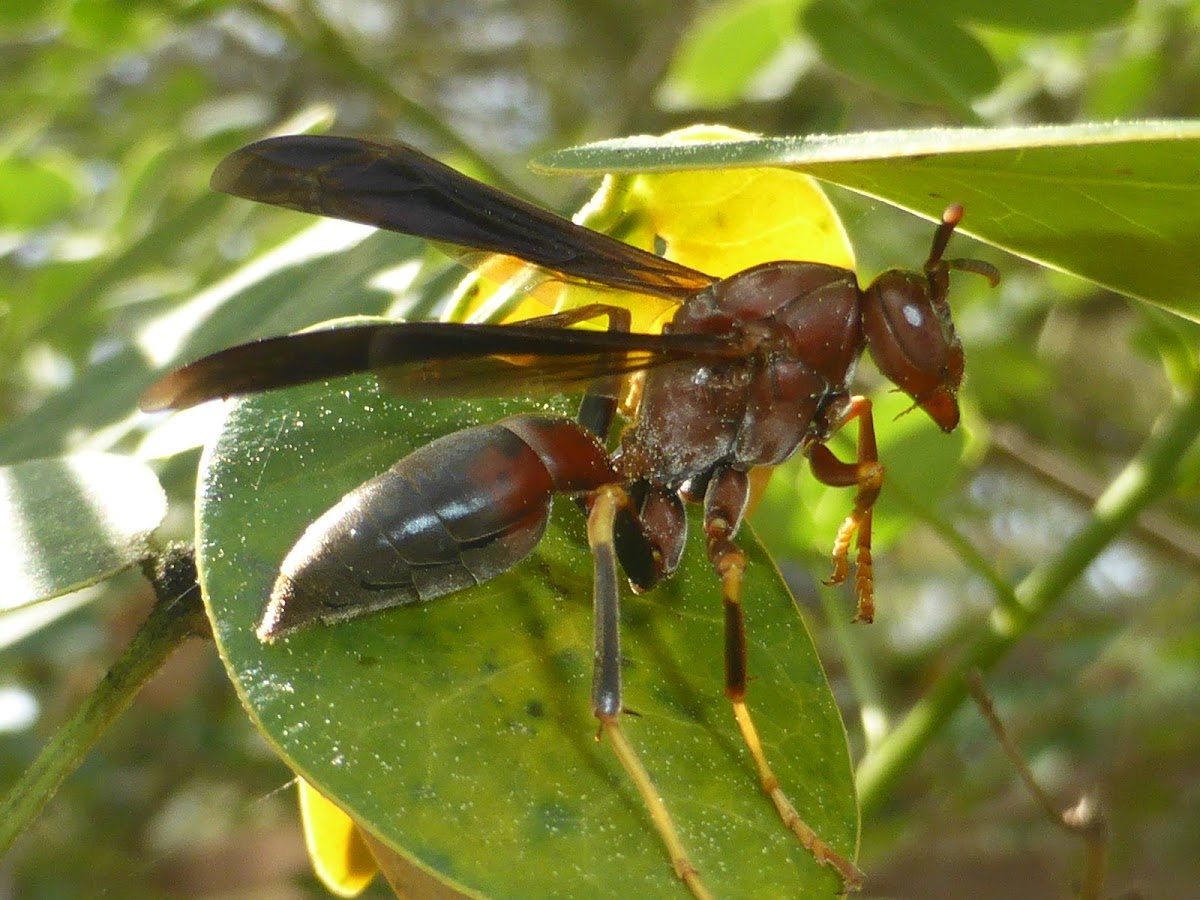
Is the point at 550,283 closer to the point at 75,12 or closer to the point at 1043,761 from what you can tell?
the point at 75,12

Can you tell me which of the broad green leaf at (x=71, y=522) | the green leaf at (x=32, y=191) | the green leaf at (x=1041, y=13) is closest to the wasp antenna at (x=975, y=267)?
the green leaf at (x=1041, y=13)

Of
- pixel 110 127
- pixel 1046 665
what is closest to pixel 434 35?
pixel 110 127

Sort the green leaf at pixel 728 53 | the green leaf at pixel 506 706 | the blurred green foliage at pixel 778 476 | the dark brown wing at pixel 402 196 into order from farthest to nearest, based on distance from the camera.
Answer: the green leaf at pixel 728 53 → the blurred green foliage at pixel 778 476 → the dark brown wing at pixel 402 196 → the green leaf at pixel 506 706

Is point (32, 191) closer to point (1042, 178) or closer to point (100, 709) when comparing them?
point (100, 709)

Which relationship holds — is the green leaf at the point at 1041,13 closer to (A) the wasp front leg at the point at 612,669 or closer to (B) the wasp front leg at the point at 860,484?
(B) the wasp front leg at the point at 860,484

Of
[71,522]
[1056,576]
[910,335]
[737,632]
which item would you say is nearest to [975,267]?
[910,335]

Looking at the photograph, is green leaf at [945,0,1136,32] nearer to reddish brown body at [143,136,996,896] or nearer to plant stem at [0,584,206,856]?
reddish brown body at [143,136,996,896]
